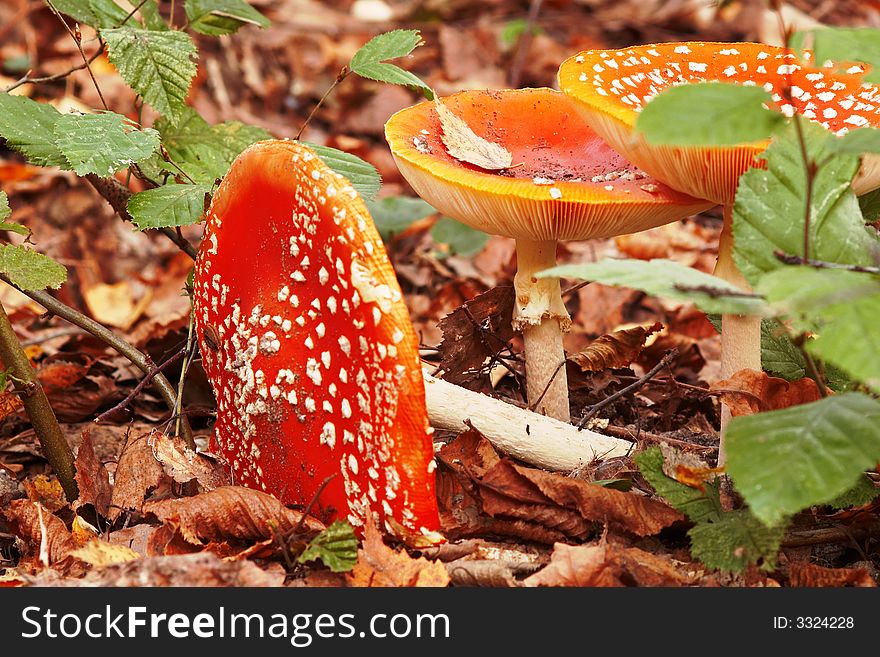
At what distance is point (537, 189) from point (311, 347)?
0.72 metres

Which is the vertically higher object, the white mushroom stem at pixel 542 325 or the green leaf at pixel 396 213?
the white mushroom stem at pixel 542 325

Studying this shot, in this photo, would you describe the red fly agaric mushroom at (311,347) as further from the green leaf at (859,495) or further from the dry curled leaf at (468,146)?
the green leaf at (859,495)

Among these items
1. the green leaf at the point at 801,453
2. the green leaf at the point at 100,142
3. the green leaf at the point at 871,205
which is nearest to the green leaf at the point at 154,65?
the green leaf at the point at 100,142

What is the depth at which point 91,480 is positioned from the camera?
108 inches

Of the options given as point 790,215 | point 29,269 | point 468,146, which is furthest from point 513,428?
point 29,269

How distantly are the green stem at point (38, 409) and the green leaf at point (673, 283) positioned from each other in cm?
170

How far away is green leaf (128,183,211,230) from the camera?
276 cm

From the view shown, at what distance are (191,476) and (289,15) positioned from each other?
22.0 ft

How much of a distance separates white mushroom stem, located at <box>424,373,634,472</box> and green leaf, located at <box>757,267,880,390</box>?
48.0 inches

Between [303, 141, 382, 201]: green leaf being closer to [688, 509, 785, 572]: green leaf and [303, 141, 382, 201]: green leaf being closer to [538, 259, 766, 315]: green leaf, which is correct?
[538, 259, 766, 315]: green leaf

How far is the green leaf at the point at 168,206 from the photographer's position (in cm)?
276

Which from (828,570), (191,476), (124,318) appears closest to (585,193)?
(828,570)

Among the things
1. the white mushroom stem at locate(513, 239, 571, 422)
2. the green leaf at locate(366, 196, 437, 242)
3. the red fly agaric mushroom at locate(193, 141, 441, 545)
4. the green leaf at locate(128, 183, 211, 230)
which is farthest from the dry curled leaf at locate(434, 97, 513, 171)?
the green leaf at locate(366, 196, 437, 242)

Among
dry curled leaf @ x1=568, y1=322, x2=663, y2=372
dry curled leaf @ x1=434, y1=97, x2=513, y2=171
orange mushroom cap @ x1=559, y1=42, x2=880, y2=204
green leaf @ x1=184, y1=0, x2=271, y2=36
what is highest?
green leaf @ x1=184, y1=0, x2=271, y2=36
